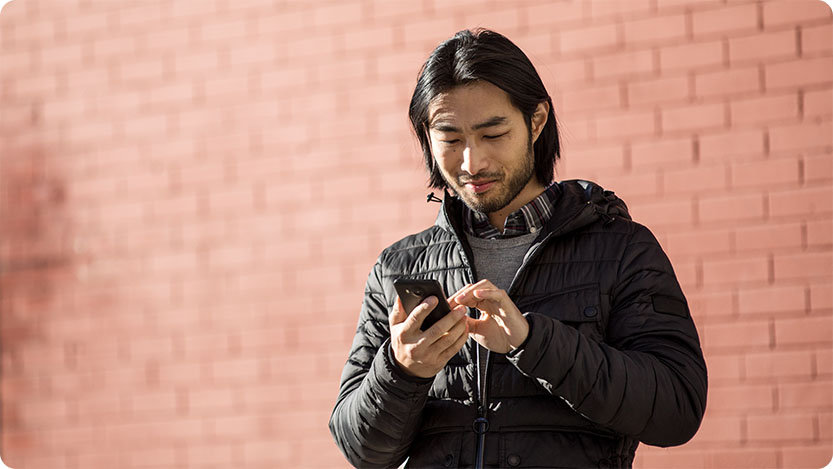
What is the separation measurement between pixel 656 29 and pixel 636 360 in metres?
1.94

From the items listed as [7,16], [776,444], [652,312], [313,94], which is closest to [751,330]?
[776,444]

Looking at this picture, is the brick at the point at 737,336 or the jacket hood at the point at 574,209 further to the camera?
the brick at the point at 737,336

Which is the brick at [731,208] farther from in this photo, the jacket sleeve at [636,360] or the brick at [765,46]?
the jacket sleeve at [636,360]

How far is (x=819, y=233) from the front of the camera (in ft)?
11.4

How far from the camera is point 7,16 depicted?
480 centimetres

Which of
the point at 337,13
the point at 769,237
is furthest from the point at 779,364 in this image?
the point at 337,13

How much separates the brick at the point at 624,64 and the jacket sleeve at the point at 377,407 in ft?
5.61

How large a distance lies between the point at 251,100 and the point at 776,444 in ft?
7.77

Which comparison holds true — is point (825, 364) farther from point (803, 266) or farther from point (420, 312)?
point (420, 312)

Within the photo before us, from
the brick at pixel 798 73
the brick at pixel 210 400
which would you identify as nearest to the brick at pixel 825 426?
the brick at pixel 798 73

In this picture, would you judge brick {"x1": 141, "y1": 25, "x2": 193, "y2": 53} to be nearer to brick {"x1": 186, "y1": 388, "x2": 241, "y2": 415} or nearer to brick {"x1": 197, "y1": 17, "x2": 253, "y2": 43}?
brick {"x1": 197, "y1": 17, "x2": 253, "y2": 43}

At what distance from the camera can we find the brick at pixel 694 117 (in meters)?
3.60

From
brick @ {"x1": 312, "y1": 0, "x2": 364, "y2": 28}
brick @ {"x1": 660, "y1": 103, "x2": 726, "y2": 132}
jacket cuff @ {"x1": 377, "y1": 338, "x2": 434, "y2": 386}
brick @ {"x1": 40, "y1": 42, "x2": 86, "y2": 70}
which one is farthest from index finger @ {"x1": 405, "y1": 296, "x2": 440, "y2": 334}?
brick @ {"x1": 40, "y1": 42, "x2": 86, "y2": 70}

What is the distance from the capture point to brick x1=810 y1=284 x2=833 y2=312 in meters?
3.45
